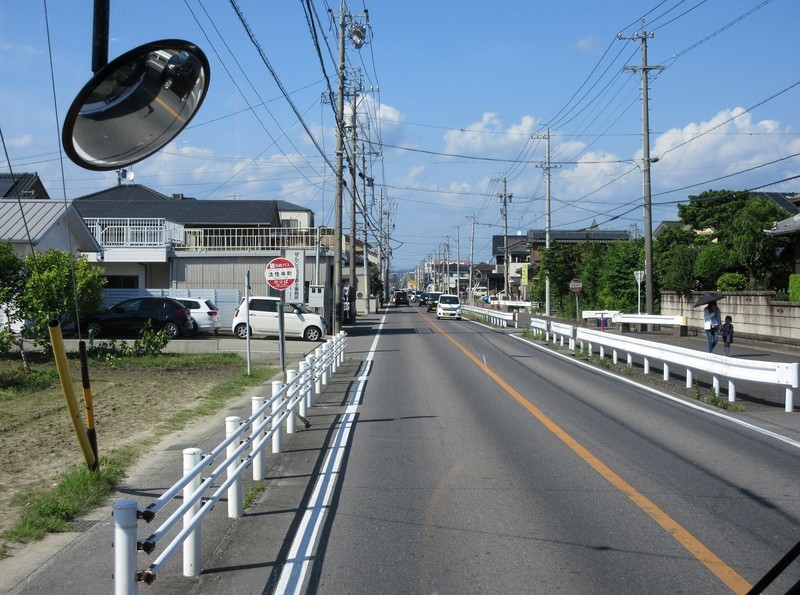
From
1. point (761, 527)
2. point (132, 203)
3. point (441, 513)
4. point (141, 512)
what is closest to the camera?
point (141, 512)

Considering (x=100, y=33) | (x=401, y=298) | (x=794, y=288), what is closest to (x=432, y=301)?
(x=401, y=298)

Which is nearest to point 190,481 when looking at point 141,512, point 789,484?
point 141,512

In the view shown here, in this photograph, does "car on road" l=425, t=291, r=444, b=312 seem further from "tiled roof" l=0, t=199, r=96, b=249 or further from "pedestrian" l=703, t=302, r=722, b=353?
"pedestrian" l=703, t=302, r=722, b=353

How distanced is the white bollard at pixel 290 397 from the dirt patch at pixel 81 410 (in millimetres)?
1883

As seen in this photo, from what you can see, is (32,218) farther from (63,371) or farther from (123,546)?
(123,546)

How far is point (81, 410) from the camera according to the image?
1288cm

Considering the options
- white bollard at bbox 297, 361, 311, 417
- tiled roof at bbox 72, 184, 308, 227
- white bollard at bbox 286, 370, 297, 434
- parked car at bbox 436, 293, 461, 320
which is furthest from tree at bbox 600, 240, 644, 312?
white bollard at bbox 286, 370, 297, 434

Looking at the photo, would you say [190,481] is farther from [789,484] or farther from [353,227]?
[353,227]

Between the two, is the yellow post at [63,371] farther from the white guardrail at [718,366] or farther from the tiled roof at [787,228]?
the tiled roof at [787,228]

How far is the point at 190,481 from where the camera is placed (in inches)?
203

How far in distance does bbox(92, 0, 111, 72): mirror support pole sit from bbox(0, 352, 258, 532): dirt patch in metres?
4.13

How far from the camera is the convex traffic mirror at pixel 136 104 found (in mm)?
4953

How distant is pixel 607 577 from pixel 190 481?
2.94m

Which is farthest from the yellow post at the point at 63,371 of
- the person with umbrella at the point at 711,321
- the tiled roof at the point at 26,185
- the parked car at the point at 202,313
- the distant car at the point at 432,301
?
the distant car at the point at 432,301
